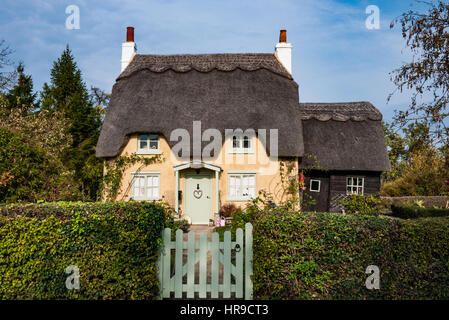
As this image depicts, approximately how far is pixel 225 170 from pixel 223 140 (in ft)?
3.92

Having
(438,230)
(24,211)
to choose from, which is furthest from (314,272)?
(24,211)

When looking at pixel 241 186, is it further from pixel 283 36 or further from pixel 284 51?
pixel 283 36

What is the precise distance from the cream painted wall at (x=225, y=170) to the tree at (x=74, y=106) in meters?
9.40

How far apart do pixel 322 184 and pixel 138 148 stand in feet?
27.0

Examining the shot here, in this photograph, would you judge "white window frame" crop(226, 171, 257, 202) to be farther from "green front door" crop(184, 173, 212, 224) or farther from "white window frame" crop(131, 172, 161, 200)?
"white window frame" crop(131, 172, 161, 200)

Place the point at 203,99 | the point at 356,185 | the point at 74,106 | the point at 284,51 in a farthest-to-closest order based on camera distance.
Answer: the point at 74,106 < the point at 284,51 < the point at 356,185 < the point at 203,99

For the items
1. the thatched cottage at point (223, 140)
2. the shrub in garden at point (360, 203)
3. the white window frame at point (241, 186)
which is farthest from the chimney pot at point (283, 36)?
the shrub in garden at point (360, 203)

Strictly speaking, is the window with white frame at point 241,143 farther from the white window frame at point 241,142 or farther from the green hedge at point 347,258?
the green hedge at point 347,258

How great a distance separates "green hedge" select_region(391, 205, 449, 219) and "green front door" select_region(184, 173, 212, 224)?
758 cm

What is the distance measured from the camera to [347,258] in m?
4.08

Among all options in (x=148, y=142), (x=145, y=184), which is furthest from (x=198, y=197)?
(x=148, y=142)

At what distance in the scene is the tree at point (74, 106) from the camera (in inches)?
856

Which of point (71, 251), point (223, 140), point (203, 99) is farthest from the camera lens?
point (203, 99)

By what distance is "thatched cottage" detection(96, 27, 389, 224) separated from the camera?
12445 mm
